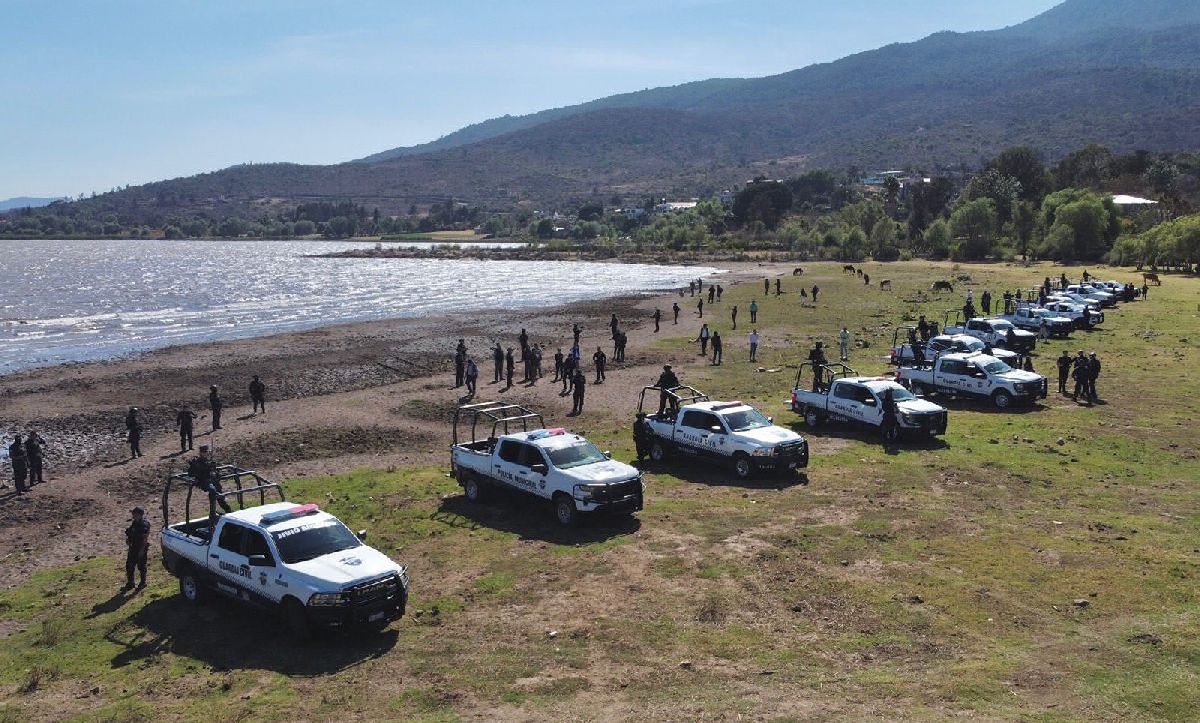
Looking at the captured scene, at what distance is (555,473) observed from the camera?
1891cm

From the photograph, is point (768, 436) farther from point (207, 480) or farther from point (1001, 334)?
point (1001, 334)

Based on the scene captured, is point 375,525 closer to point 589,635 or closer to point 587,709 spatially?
point 589,635

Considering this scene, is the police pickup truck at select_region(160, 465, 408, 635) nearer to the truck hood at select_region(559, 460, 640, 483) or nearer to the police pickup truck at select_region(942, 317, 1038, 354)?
the truck hood at select_region(559, 460, 640, 483)

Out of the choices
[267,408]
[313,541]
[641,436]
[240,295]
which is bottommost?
[240,295]

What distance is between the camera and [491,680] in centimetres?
1220

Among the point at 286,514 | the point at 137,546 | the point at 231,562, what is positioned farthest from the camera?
the point at 137,546

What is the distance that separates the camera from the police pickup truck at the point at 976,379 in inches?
1157

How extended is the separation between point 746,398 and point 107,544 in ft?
66.9

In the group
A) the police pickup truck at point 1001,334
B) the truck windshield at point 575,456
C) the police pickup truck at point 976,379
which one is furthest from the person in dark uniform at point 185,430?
the police pickup truck at point 1001,334

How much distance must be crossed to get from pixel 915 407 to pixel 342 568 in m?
16.9

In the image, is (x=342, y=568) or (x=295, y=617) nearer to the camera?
(x=295, y=617)

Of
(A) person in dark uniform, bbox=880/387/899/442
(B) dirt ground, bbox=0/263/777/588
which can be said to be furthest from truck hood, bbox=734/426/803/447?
(B) dirt ground, bbox=0/263/777/588

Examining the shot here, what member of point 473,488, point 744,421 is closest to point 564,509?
point 473,488

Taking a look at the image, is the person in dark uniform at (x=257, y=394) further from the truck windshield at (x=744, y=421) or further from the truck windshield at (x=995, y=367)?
the truck windshield at (x=995, y=367)
